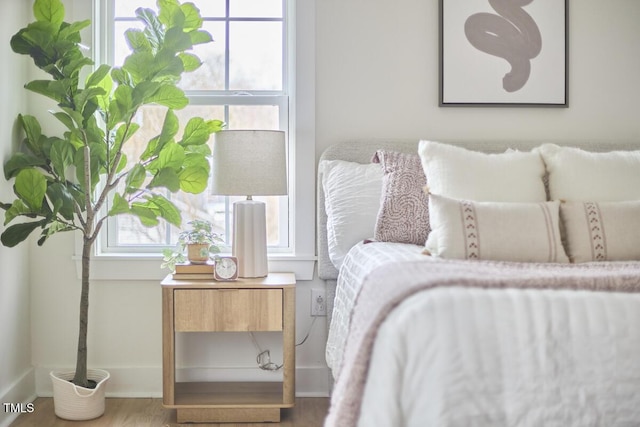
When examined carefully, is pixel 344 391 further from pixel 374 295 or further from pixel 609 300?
pixel 609 300

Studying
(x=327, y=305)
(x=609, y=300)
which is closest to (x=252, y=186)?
(x=327, y=305)

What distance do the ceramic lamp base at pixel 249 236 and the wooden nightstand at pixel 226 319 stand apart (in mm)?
107

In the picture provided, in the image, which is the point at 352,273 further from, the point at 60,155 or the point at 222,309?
the point at 60,155

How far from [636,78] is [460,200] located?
1.52 meters

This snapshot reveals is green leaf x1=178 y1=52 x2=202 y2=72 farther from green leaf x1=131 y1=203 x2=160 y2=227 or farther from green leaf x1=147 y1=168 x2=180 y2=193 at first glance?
green leaf x1=131 y1=203 x2=160 y2=227

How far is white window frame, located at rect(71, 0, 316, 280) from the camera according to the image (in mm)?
3295

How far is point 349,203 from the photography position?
120 inches

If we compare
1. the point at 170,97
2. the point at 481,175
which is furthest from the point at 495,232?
the point at 170,97

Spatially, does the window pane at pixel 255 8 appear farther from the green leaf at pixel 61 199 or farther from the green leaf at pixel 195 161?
the green leaf at pixel 61 199

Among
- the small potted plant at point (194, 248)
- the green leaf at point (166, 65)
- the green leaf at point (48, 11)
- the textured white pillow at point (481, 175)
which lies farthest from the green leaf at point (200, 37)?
the textured white pillow at point (481, 175)

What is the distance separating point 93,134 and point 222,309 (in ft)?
3.13

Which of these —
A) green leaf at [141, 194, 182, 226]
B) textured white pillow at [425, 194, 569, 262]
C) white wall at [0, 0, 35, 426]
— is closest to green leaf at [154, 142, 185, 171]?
green leaf at [141, 194, 182, 226]

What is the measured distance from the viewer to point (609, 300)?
1747mm

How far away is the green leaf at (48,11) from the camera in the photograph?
285cm
